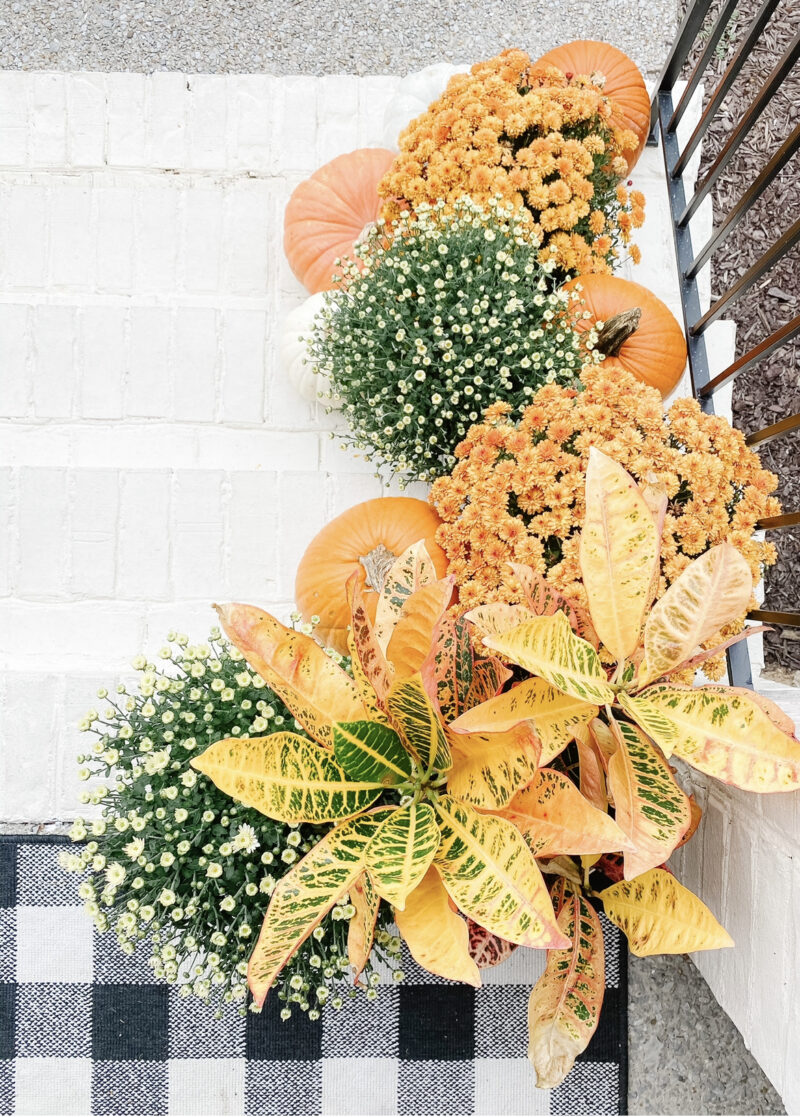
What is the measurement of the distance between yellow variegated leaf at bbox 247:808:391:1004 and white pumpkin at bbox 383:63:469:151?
43.9 inches

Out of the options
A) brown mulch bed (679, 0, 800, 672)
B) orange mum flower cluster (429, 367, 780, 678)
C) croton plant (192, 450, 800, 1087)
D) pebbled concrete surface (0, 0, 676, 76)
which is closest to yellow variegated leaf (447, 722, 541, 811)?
croton plant (192, 450, 800, 1087)

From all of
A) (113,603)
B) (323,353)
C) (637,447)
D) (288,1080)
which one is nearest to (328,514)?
(323,353)

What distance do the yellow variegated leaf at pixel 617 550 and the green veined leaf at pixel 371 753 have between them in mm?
223

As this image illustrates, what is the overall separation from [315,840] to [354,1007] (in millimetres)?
511

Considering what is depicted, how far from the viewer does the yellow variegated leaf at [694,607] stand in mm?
682

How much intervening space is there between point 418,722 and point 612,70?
1136 millimetres

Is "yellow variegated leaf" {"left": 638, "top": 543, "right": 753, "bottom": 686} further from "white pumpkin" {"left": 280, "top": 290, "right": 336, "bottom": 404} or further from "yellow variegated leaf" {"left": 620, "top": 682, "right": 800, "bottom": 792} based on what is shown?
"white pumpkin" {"left": 280, "top": 290, "right": 336, "bottom": 404}

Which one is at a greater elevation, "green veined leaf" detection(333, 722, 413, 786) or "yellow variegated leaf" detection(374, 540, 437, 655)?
"yellow variegated leaf" detection(374, 540, 437, 655)

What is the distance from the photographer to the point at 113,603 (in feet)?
4.33

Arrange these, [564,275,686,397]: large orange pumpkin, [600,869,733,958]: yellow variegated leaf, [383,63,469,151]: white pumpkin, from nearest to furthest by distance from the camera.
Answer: [600,869,733,958]: yellow variegated leaf → [564,275,686,397]: large orange pumpkin → [383,63,469,151]: white pumpkin

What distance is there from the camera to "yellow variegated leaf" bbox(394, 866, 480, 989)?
66 cm

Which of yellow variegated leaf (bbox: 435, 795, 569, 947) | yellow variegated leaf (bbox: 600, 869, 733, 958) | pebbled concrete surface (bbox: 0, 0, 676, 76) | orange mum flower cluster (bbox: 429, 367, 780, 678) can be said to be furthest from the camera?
pebbled concrete surface (bbox: 0, 0, 676, 76)

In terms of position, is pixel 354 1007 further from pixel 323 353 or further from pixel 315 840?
pixel 323 353

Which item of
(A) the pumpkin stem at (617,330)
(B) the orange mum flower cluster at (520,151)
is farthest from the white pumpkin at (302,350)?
(A) the pumpkin stem at (617,330)
